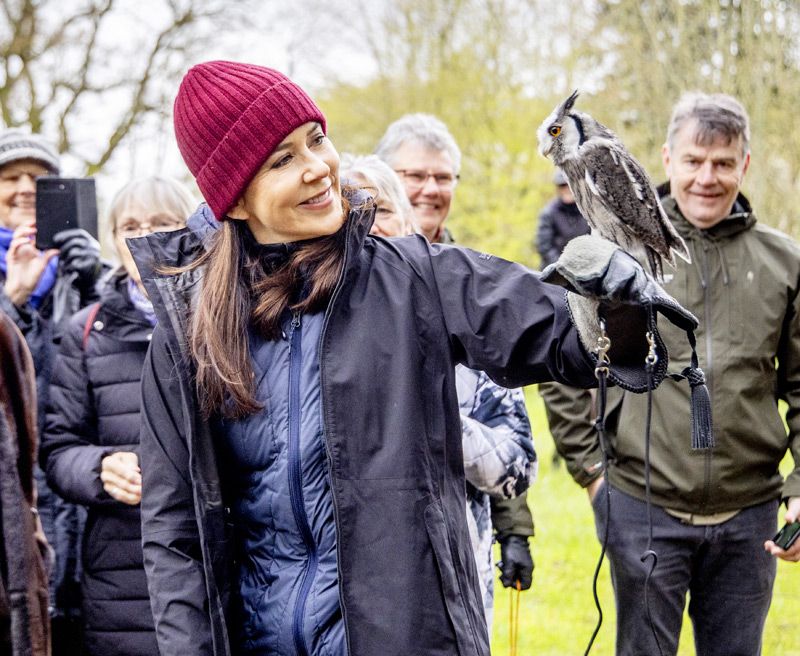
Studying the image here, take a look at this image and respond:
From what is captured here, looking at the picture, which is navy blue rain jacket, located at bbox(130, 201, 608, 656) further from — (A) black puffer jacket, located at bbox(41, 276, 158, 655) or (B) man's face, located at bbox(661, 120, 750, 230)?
(B) man's face, located at bbox(661, 120, 750, 230)

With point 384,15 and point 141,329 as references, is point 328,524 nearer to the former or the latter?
point 141,329

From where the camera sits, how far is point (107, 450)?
9.95 ft

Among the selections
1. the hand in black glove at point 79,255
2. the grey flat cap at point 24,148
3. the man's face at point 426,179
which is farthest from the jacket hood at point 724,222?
the grey flat cap at point 24,148

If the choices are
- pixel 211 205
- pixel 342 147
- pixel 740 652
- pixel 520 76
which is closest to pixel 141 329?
pixel 211 205

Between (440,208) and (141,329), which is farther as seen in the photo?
(440,208)

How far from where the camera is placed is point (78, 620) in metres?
3.31

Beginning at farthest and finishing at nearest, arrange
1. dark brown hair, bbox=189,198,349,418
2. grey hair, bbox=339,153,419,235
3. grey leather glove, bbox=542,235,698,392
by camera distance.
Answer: grey hair, bbox=339,153,419,235 < dark brown hair, bbox=189,198,349,418 < grey leather glove, bbox=542,235,698,392

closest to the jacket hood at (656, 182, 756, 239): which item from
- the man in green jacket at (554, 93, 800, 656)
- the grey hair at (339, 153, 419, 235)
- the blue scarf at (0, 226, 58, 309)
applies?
the man in green jacket at (554, 93, 800, 656)

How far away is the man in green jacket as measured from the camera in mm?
3295

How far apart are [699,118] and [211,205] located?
2071 mm

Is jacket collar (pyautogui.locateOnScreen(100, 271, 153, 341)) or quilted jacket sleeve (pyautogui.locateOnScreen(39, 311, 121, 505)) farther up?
jacket collar (pyautogui.locateOnScreen(100, 271, 153, 341))

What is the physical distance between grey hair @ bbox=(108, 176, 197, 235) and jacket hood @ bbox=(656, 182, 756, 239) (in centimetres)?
184

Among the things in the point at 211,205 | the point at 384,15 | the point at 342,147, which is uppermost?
the point at 384,15

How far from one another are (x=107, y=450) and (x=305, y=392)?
1.30 metres
